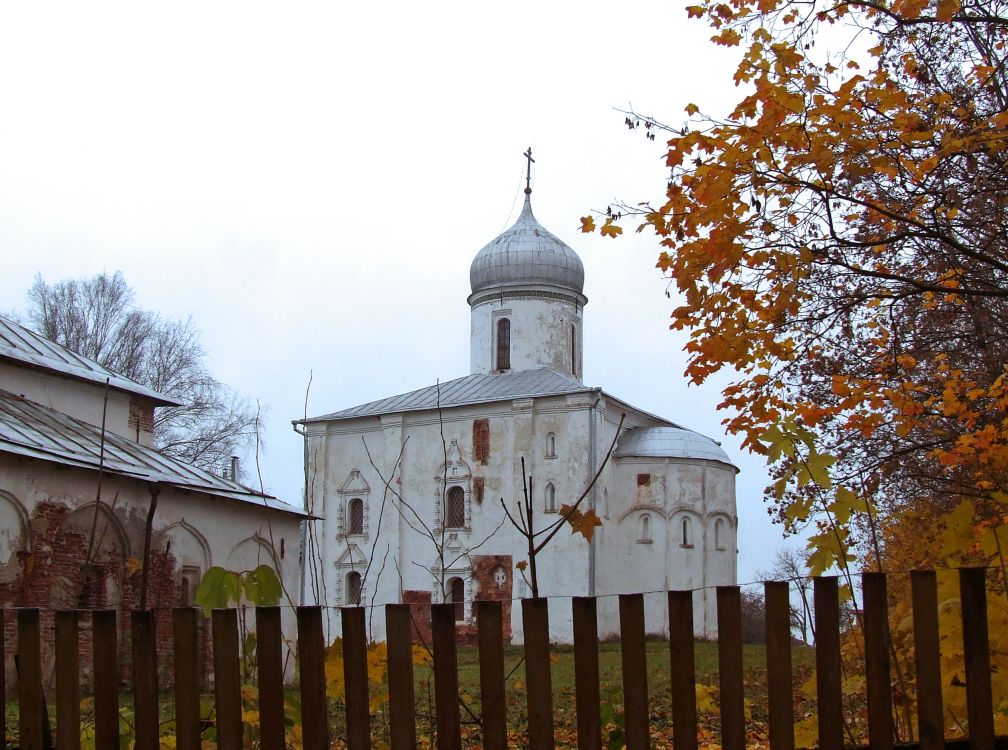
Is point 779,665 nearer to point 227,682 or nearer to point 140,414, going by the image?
point 227,682

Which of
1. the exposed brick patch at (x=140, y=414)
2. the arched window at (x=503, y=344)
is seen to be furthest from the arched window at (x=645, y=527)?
the exposed brick patch at (x=140, y=414)

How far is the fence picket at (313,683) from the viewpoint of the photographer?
288 centimetres

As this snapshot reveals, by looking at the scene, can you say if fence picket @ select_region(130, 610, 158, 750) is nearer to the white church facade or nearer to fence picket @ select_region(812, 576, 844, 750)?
fence picket @ select_region(812, 576, 844, 750)

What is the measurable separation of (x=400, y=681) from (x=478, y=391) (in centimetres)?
2666

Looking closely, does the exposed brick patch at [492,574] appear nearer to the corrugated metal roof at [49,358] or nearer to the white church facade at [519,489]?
the white church facade at [519,489]

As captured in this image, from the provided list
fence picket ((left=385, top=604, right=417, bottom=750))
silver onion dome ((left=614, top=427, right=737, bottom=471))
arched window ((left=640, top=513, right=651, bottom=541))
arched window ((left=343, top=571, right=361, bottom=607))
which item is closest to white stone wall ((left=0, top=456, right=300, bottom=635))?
fence picket ((left=385, top=604, right=417, bottom=750))

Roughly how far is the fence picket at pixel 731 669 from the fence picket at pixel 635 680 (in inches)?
7.9

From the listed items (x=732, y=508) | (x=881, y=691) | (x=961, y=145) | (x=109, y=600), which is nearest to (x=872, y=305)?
(x=961, y=145)

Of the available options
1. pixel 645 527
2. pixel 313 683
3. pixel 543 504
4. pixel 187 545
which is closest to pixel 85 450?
pixel 187 545

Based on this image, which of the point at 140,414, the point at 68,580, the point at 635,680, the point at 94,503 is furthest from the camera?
the point at 140,414

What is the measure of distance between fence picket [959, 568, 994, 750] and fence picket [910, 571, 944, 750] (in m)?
0.09

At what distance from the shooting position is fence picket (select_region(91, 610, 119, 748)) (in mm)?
3023

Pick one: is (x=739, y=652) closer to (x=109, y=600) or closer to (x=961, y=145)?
(x=961, y=145)

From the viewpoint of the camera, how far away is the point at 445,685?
2785 mm
